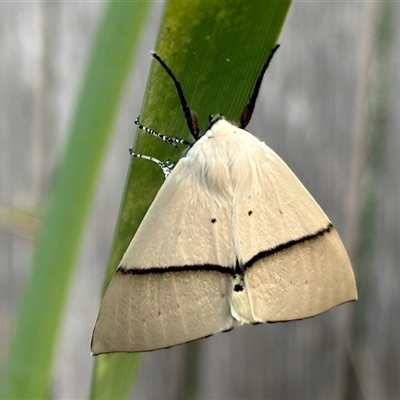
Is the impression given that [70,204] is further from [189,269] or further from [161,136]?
[189,269]

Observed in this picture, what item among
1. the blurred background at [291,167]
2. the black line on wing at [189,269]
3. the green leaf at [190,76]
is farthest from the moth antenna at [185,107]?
the blurred background at [291,167]

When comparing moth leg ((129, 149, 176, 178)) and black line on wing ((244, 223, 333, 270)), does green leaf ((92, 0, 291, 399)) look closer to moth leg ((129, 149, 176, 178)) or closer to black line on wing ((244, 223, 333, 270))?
moth leg ((129, 149, 176, 178))

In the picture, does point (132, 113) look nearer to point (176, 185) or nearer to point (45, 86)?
point (45, 86)

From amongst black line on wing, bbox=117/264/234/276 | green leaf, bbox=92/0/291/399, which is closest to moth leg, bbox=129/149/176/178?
green leaf, bbox=92/0/291/399

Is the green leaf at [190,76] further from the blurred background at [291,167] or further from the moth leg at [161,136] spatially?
the blurred background at [291,167]

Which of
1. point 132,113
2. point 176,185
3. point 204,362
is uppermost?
point 132,113

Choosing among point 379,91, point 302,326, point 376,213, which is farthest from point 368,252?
point 379,91
